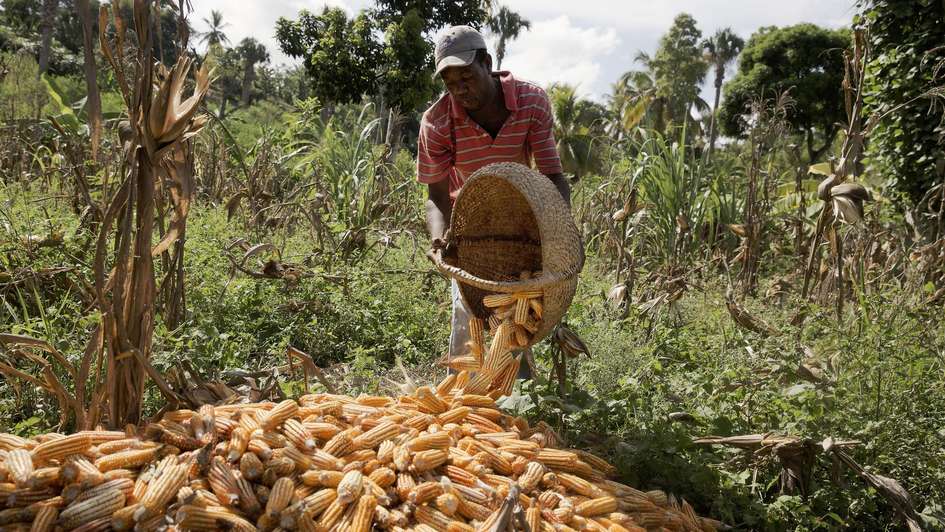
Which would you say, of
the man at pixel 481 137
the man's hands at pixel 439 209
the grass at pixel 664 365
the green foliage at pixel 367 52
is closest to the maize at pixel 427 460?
the grass at pixel 664 365

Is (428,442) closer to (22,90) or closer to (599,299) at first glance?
(599,299)

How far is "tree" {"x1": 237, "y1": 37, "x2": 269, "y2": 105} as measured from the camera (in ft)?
184

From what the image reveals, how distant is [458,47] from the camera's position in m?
2.97

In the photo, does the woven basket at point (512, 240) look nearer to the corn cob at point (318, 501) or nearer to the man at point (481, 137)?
the man at point (481, 137)

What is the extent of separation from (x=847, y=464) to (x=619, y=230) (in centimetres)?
349

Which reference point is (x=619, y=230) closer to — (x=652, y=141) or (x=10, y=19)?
(x=652, y=141)

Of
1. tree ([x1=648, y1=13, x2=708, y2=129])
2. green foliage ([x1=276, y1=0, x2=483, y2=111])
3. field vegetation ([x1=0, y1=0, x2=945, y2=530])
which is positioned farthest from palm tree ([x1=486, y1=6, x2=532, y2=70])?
field vegetation ([x1=0, y1=0, x2=945, y2=530])

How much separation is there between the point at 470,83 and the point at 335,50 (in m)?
19.1

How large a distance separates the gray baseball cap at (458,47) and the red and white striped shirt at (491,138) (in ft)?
1.10

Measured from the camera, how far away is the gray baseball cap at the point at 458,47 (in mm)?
2955

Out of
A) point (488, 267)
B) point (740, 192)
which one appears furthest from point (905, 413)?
point (740, 192)

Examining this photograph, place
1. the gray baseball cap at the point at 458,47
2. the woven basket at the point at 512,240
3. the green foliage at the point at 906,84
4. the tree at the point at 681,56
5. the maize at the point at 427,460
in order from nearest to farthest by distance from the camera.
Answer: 1. the maize at the point at 427,460
2. the woven basket at the point at 512,240
3. the gray baseball cap at the point at 458,47
4. the green foliage at the point at 906,84
5. the tree at the point at 681,56

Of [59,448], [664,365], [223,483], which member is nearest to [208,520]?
[223,483]

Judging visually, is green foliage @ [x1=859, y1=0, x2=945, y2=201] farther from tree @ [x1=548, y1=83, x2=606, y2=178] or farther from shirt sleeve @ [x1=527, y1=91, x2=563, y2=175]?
tree @ [x1=548, y1=83, x2=606, y2=178]
